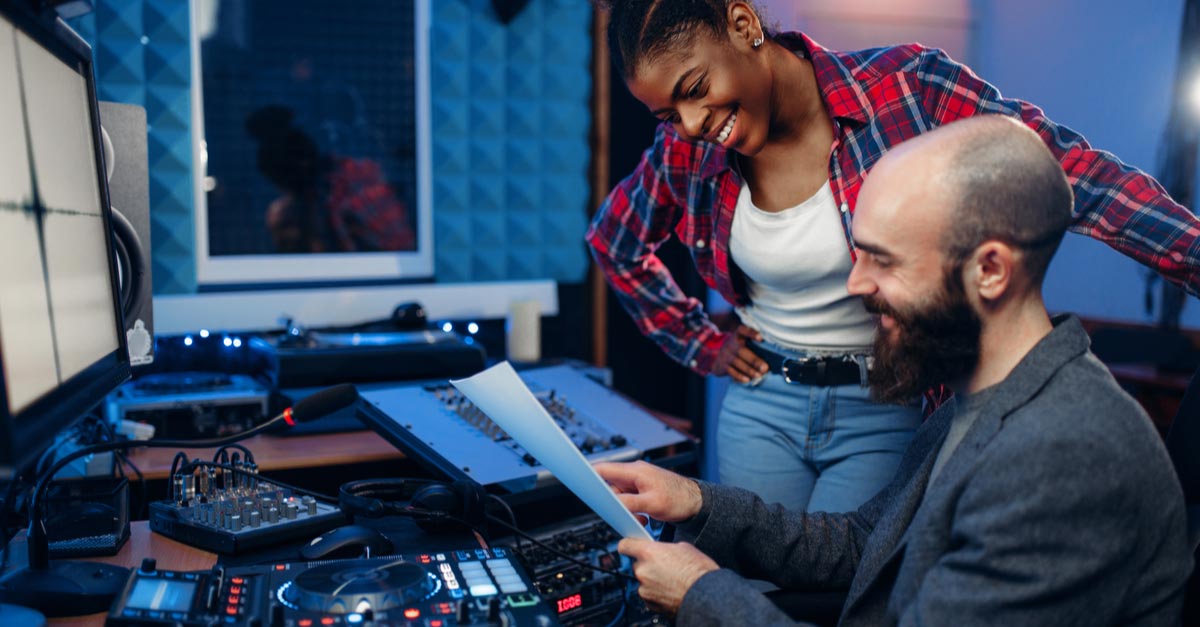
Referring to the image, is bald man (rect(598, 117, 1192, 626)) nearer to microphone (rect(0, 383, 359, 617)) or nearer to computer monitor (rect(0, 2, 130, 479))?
microphone (rect(0, 383, 359, 617))

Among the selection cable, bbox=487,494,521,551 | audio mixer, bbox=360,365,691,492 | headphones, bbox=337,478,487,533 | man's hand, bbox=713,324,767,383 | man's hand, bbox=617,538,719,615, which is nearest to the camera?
man's hand, bbox=617,538,719,615

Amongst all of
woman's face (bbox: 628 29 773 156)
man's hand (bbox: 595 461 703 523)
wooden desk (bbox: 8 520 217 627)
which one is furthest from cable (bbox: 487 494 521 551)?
woman's face (bbox: 628 29 773 156)

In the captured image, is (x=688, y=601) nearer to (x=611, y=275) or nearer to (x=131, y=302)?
(x=131, y=302)

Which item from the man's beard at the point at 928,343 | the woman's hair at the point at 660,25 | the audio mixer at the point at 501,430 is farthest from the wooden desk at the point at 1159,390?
the man's beard at the point at 928,343

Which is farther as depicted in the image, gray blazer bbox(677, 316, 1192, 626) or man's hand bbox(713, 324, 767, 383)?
man's hand bbox(713, 324, 767, 383)

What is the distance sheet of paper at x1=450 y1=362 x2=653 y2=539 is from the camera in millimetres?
1145

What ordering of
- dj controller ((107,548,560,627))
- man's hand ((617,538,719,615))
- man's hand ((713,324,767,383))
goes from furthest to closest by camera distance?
man's hand ((713,324,767,383))
man's hand ((617,538,719,615))
dj controller ((107,548,560,627))

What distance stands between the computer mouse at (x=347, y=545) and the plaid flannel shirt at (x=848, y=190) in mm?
917

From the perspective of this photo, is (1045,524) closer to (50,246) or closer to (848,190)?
(848,190)

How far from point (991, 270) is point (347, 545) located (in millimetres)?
855

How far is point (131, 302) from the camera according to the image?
1534 millimetres

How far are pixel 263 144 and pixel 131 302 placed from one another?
5.06 ft

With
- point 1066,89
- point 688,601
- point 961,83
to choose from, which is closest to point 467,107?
point 961,83

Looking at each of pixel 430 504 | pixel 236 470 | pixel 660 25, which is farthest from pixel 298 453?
pixel 660 25
